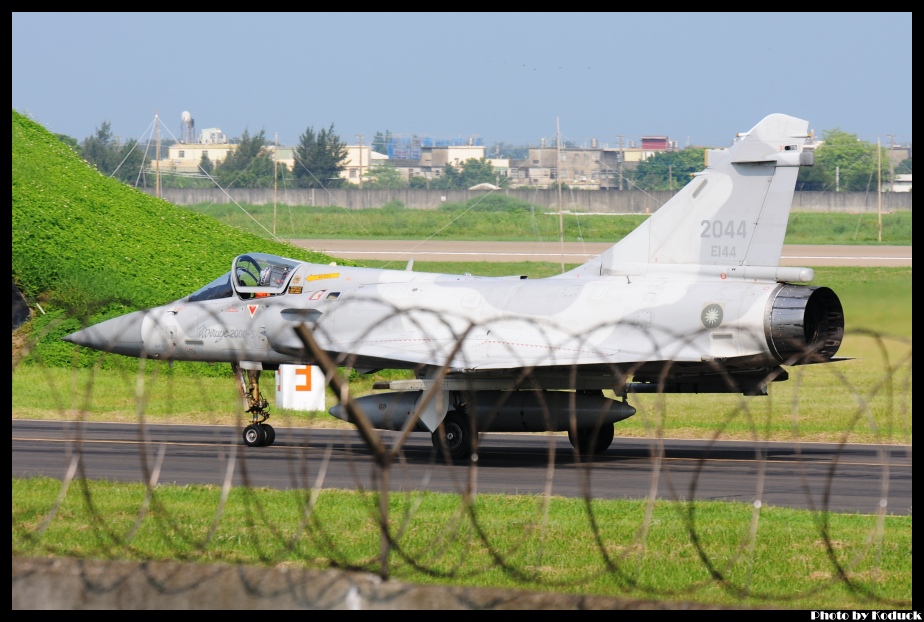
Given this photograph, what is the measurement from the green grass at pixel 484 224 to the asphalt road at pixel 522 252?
213 cm

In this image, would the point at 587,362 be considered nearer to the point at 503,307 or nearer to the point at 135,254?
the point at 503,307

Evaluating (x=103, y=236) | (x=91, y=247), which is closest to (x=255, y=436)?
(x=91, y=247)

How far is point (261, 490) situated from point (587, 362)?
19.0ft

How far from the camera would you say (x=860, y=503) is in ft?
52.7

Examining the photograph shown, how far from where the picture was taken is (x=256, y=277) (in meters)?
23.0

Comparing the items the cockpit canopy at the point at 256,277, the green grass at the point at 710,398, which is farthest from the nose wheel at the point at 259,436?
the cockpit canopy at the point at 256,277

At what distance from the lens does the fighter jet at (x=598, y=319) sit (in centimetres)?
1936

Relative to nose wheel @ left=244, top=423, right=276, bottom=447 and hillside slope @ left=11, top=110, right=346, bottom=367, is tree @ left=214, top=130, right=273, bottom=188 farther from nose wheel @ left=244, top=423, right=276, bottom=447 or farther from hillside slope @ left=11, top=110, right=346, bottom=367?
nose wheel @ left=244, top=423, right=276, bottom=447

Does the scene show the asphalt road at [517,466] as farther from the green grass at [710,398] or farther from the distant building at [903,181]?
the distant building at [903,181]

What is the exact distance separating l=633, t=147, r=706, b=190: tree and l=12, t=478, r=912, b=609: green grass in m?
71.0

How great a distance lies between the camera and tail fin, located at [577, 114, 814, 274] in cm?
2014

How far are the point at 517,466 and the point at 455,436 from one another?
47.5 inches

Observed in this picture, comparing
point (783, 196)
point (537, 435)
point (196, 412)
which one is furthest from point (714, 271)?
point (196, 412)
